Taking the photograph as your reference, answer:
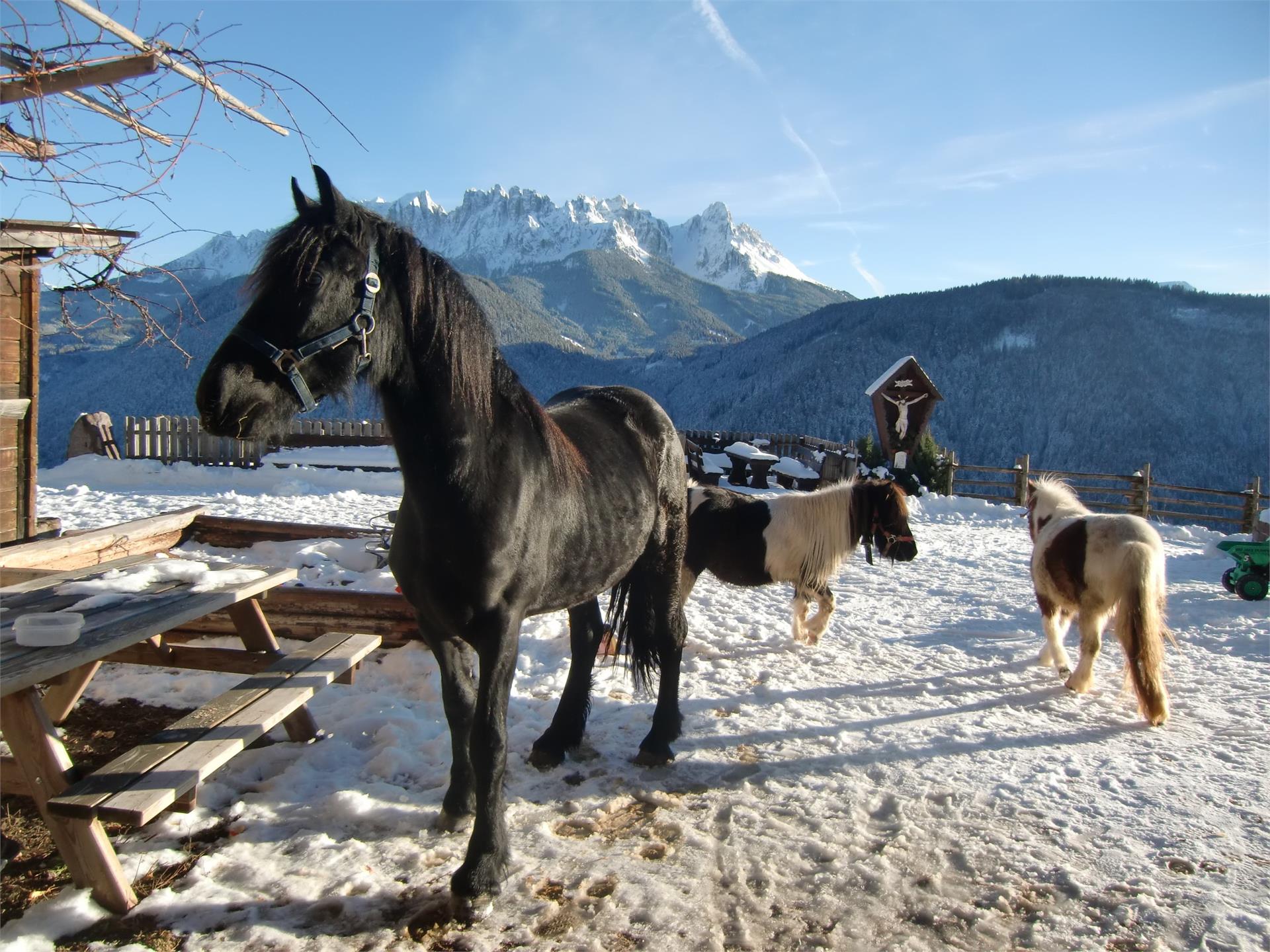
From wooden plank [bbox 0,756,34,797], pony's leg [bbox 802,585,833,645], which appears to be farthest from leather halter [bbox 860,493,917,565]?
wooden plank [bbox 0,756,34,797]

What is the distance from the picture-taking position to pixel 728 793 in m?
3.08

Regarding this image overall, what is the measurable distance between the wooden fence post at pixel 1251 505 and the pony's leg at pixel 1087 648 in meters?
12.5

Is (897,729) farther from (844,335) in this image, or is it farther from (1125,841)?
(844,335)

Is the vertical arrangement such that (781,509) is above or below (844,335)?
below

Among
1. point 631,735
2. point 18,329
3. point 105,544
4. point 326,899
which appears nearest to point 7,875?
point 326,899

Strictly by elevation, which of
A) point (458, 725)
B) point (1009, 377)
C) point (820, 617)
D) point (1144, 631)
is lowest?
point (820, 617)

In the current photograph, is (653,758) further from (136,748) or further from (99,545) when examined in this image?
(99,545)

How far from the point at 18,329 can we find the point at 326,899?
602 centimetres

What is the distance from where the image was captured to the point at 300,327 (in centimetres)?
194

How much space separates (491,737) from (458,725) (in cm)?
38

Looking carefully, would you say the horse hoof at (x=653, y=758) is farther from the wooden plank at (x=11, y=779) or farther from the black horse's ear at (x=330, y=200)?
the black horse's ear at (x=330, y=200)

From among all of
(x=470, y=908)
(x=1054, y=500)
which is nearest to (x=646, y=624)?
(x=470, y=908)

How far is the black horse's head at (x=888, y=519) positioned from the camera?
18.2ft

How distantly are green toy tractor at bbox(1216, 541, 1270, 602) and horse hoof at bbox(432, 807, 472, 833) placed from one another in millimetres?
7975
